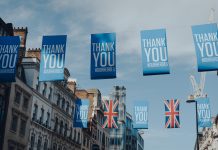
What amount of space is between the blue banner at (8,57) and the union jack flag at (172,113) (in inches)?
664

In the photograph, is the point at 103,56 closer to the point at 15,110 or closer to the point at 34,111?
the point at 15,110

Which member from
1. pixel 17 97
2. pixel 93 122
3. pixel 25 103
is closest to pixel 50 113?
pixel 25 103

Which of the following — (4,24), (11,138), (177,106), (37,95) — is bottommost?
(11,138)

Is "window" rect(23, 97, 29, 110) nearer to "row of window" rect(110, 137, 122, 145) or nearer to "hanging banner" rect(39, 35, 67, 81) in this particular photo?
"hanging banner" rect(39, 35, 67, 81)

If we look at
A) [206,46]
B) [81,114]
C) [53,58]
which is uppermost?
[53,58]

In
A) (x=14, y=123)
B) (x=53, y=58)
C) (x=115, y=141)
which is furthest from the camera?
(x=115, y=141)

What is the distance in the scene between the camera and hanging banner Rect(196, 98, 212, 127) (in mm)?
34750

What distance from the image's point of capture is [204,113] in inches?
1400

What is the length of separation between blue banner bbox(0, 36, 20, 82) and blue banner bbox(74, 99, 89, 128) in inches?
586

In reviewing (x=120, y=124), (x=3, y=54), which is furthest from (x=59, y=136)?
(x=120, y=124)

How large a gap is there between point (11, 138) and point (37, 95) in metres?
7.88

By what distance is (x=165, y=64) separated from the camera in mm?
21656

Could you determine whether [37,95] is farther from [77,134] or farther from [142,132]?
[142,132]

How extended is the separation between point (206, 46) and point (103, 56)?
Result: 604 cm
